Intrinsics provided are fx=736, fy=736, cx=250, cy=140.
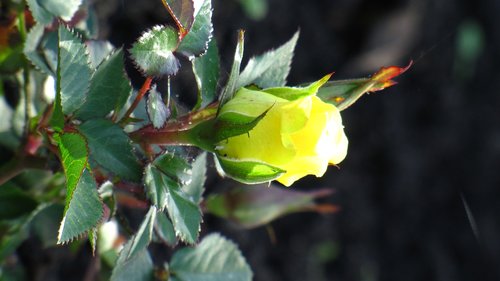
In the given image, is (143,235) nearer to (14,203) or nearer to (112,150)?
(112,150)

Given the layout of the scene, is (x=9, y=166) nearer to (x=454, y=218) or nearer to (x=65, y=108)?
(x=65, y=108)

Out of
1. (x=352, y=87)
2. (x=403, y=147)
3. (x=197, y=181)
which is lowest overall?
(x=403, y=147)

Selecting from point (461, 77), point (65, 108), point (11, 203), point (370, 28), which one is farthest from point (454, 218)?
point (65, 108)

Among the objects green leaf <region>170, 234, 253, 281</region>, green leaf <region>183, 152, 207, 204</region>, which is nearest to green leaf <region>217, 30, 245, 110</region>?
green leaf <region>183, 152, 207, 204</region>

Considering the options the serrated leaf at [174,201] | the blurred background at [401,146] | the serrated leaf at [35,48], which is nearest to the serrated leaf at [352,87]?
→ the serrated leaf at [174,201]

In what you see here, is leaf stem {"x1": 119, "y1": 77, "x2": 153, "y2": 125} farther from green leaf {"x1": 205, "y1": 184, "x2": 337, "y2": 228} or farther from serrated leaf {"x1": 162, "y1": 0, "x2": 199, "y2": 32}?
green leaf {"x1": 205, "y1": 184, "x2": 337, "y2": 228}

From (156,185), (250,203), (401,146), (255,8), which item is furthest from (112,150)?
(401,146)
